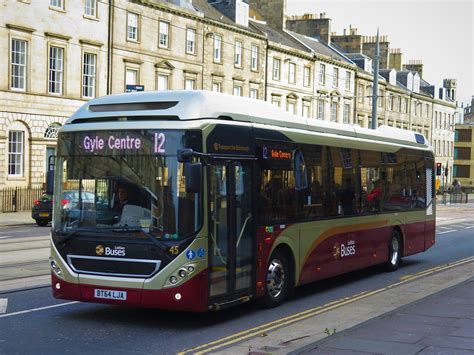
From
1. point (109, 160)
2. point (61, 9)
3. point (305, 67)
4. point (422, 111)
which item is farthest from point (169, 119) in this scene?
point (422, 111)

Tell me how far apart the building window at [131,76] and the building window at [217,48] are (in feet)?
25.8

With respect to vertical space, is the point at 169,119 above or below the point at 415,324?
above

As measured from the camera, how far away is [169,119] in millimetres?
9133

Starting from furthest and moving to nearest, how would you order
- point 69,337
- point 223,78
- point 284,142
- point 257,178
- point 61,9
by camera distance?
1. point 223,78
2. point 61,9
3. point 284,142
4. point 257,178
5. point 69,337

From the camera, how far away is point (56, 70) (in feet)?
120

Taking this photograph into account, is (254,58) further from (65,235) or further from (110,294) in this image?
(110,294)

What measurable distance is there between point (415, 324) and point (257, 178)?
116 inches

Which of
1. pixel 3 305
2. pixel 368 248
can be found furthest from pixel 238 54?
pixel 3 305

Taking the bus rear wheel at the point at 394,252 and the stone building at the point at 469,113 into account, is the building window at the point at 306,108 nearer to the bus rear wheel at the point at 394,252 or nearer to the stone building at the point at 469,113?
the bus rear wheel at the point at 394,252

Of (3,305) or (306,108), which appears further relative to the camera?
(306,108)

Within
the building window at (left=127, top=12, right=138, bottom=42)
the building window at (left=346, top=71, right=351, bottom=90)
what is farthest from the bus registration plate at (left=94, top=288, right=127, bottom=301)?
the building window at (left=346, top=71, right=351, bottom=90)

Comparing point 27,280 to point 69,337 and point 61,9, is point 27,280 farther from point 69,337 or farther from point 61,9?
point 61,9

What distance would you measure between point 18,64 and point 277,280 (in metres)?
27.1

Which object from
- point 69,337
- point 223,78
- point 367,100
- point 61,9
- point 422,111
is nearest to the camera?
point 69,337
